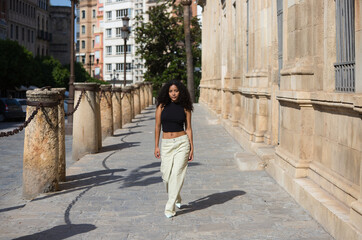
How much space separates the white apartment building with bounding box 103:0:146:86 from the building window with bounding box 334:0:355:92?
102406 millimetres

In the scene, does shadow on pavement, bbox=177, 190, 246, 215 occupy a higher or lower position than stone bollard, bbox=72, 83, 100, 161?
lower

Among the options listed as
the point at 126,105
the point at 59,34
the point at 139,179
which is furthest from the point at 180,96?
the point at 59,34

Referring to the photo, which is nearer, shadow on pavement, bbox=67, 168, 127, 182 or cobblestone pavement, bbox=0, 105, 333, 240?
cobblestone pavement, bbox=0, 105, 333, 240

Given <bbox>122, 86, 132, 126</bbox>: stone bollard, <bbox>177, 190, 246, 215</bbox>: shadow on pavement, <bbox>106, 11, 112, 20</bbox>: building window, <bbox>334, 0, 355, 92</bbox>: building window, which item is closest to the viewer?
<bbox>334, 0, 355, 92</bbox>: building window

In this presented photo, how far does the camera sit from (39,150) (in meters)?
8.06

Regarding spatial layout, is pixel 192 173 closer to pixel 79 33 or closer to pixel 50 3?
pixel 50 3

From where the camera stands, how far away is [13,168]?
1205 centimetres

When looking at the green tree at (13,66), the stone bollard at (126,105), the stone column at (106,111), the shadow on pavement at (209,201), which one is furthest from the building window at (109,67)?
the shadow on pavement at (209,201)

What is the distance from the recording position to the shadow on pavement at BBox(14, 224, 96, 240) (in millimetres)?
5855

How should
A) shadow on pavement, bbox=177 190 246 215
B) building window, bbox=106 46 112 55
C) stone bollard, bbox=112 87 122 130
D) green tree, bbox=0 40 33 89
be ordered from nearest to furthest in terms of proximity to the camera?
shadow on pavement, bbox=177 190 246 215, stone bollard, bbox=112 87 122 130, green tree, bbox=0 40 33 89, building window, bbox=106 46 112 55

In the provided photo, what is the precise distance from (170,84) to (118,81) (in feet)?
342

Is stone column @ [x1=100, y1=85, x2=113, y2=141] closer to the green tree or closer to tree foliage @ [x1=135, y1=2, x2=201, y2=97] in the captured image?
the green tree

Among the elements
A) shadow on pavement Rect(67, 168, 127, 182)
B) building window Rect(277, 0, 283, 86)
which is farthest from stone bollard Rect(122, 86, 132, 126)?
shadow on pavement Rect(67, 168, 127, 182)

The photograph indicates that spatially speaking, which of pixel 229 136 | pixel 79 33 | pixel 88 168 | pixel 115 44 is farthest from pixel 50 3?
pixel 88 168
